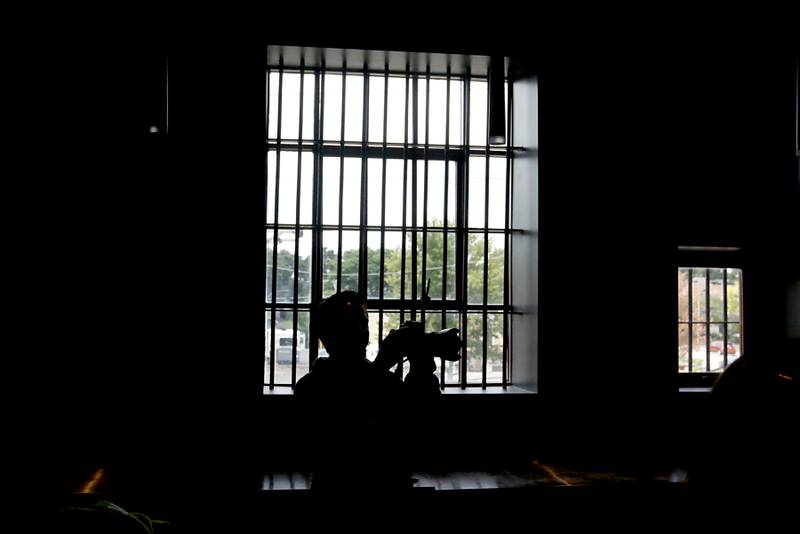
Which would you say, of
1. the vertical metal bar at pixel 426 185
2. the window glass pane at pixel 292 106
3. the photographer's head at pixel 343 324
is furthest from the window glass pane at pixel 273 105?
the photographer's head at pixel 343 324

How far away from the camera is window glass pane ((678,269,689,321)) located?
3805 millimetres

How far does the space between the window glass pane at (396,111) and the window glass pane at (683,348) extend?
199cm

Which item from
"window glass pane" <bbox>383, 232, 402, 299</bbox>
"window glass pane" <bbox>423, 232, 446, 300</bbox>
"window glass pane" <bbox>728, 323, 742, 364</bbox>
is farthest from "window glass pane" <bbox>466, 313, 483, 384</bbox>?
"window glass pane" <bbox>728, 323, 742, 364</bbox>

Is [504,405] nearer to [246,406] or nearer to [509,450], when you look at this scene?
[509,450]

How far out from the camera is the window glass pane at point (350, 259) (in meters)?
3.70

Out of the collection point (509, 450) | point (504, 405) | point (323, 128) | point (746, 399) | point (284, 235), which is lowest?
point (509, 450)

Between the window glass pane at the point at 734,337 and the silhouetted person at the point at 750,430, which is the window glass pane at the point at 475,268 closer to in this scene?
the window glass pane at the point at 734,337

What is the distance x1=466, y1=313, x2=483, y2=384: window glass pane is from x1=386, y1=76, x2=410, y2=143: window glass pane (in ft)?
3.70

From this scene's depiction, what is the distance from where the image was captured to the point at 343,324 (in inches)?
75.5

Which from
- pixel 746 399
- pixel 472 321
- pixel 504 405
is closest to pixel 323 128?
pixel 472 321

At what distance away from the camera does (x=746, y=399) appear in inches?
25.8

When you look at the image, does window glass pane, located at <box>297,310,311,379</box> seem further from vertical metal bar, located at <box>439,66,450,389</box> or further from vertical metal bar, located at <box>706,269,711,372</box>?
vertical metal bar, located at <box>706,269,711,372</box>

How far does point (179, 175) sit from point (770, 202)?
10.7 feet

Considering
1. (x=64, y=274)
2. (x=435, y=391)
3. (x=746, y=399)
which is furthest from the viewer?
(x=64, y=274)
